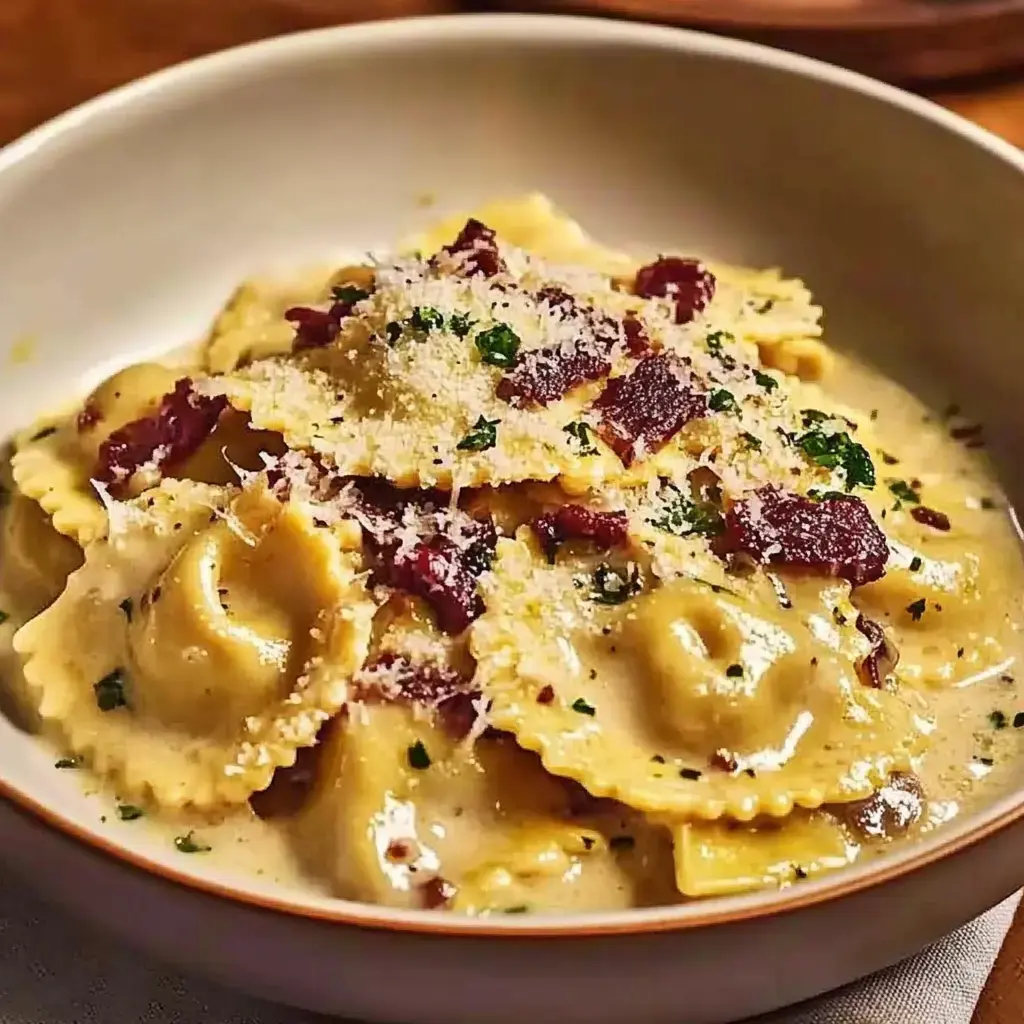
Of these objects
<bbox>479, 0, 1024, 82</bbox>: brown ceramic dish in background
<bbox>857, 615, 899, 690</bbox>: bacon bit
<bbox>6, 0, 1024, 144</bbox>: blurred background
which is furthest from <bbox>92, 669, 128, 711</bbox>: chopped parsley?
<bbox>479, 0, 1024, 82</bbox>: brown ceramic dish in background

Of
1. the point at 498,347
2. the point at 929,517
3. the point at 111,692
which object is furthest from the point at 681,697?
the point at 111,692

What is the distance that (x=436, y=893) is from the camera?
2.54 metres

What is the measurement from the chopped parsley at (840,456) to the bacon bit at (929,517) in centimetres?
21

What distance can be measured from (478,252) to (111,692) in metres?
1.29

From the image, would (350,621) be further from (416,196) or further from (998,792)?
(416,196)

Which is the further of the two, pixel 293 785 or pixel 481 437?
pixel 481 437

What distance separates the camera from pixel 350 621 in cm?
276

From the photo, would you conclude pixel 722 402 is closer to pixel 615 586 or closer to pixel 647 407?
pixel 647 407

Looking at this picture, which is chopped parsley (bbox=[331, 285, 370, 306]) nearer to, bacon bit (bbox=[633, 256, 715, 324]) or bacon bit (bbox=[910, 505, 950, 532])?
bacon bit (bbox=[633, 256, 715, 324])

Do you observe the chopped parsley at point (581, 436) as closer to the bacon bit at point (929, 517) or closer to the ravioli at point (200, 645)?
the ravioli at point (200, 645)

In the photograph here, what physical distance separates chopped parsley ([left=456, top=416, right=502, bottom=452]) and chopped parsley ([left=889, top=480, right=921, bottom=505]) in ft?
3.28

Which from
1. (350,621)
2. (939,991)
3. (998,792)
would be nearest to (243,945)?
(350,621)

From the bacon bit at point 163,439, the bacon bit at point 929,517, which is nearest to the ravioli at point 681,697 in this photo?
the bacon bit at point 929,517

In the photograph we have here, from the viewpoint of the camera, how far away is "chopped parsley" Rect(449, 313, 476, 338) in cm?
309
